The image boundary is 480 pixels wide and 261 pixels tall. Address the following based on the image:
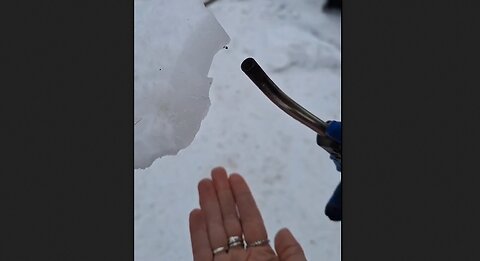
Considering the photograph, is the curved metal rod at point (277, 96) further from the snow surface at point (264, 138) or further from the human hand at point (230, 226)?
the human hand at point (230, 226)

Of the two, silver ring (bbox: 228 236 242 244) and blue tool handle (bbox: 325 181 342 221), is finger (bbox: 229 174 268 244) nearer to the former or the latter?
silver ring (bbox: 228 236 242 244)

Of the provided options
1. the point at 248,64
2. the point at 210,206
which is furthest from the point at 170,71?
the point at 210,206

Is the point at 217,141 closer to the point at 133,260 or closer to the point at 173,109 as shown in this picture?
the point at 173,109

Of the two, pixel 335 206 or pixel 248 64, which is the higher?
pixel 248 64

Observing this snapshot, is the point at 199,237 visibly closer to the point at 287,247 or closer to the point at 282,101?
the point at 287,247

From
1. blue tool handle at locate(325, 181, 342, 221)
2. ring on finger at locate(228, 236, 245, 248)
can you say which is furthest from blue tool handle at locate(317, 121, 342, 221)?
ring on finger at locate(228, 236, 245, 248)

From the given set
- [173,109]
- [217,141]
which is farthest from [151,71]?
[217,141]
